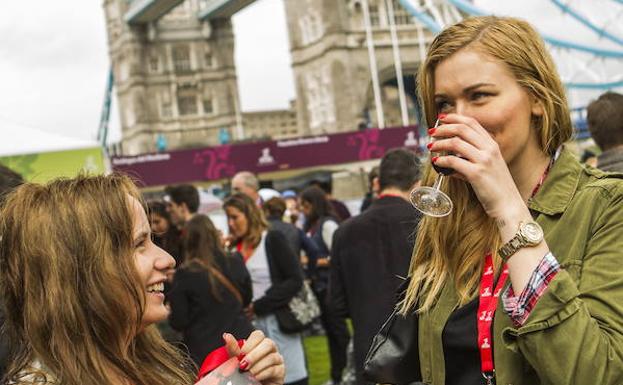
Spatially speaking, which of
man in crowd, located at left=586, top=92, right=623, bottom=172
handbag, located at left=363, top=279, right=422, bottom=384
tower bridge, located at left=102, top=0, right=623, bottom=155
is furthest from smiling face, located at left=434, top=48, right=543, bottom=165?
tower bridge, located at left=102, top=0, right=623, bottom=155

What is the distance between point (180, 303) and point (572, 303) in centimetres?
317

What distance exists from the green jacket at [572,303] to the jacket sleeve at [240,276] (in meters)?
2.90

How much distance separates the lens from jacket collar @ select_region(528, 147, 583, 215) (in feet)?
4.84

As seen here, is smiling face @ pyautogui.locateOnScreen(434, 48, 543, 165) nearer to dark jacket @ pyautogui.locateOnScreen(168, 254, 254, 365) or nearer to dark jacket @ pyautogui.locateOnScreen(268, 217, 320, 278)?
dark jacket @ pyautogui.locateOnScreen(168, 254, 254, 365)

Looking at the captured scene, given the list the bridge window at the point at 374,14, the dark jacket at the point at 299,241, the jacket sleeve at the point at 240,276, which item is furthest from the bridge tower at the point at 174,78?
the jacket sleeve at the point at 240,276

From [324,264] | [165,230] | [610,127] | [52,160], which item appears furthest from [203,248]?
[52,160]

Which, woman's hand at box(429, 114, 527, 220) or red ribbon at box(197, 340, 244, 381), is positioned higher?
woman's hand at box(429, 114, 527, 220)

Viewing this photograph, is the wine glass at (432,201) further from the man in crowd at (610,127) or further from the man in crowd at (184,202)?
the man in crowd at (184,202)

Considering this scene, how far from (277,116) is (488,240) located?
3026 inches

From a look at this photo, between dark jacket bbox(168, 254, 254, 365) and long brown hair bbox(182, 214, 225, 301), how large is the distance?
0.06 feet

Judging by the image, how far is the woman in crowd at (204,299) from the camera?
429 cm

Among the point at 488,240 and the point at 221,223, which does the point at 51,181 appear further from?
the point at 221,223

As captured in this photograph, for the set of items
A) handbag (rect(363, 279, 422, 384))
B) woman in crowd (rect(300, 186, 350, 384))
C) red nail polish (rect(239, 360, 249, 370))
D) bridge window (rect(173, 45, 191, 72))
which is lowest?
woman in crowd (rect(300, 186, 350, 384))

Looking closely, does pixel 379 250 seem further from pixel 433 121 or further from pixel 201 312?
pixel 433 121
